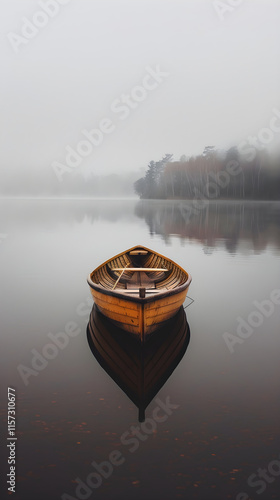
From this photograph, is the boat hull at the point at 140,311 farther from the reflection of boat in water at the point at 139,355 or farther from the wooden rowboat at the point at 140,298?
the reflection of boat in water at the point at 139,355

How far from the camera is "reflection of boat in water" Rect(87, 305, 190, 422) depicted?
230 inches

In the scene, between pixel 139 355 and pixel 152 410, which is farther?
pixel 139 355

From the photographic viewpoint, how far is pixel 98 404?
5434 mm

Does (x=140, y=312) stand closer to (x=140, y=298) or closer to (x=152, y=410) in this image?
(x=140, y=298)

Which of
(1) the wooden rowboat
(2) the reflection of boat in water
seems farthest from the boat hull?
(2) the reflection of boat in water

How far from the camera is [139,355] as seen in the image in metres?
6.83

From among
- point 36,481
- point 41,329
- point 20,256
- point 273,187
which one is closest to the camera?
point 36,481

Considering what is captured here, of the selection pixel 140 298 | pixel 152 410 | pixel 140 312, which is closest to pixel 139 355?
pixel 140 312

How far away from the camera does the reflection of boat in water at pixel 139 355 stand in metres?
5.83

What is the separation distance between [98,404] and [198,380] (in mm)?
1730

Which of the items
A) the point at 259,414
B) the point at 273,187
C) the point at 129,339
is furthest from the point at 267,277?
the point at 273,187

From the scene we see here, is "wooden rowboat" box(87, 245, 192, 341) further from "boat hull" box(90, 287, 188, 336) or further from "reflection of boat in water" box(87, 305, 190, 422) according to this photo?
"reflection of boat in water" box(87, 305, 190, 422)

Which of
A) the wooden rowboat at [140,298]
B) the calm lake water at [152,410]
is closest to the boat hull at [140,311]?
the wooden rowboat at [140,298]

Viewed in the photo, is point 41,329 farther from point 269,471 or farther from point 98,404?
point 269,471
